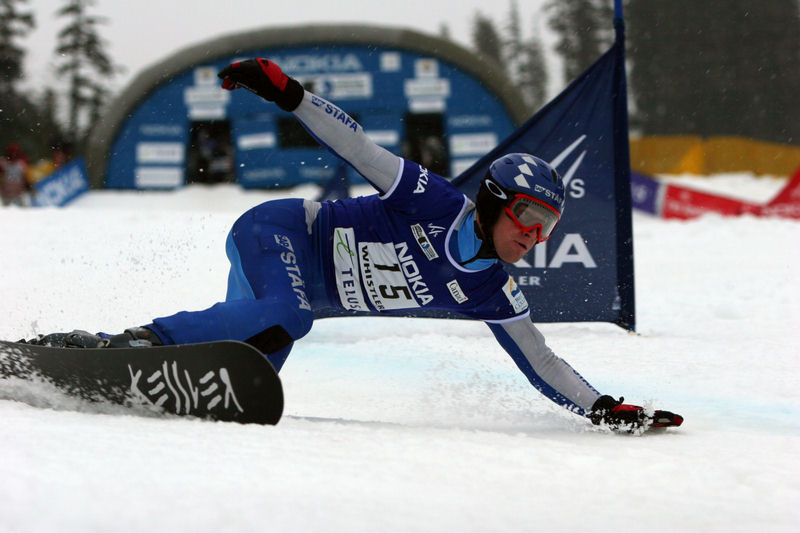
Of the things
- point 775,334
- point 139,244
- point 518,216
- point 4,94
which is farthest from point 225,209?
point 4,94

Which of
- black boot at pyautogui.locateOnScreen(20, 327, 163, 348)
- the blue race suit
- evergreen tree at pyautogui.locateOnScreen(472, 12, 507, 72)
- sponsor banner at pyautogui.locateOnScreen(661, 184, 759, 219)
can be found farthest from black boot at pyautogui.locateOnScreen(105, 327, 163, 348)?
evergreen tree at pyautogui.locateOnScreen(472, 12, 507, 72)

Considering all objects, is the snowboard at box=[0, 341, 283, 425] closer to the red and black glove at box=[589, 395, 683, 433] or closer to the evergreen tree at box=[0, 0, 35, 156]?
the red and black glove at box=[589, 395, 683, 433]

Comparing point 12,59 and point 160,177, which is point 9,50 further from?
point 160,177

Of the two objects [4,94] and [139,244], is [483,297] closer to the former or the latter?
[139,244]

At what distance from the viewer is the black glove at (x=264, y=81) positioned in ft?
9.41

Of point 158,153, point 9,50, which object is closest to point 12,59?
point 9,50

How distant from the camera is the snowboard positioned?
2.40 m

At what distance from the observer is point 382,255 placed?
3135mm

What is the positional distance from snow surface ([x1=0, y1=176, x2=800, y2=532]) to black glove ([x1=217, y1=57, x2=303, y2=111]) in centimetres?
127

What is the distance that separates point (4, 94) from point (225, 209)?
1064 inches

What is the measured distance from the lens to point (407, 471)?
6.40 ft

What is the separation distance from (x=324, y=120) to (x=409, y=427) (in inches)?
50.8

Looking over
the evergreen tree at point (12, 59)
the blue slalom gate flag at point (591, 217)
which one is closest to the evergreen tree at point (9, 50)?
the evergreen tree at point (12, 59)

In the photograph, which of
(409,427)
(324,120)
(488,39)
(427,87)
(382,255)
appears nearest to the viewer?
(409,427)
